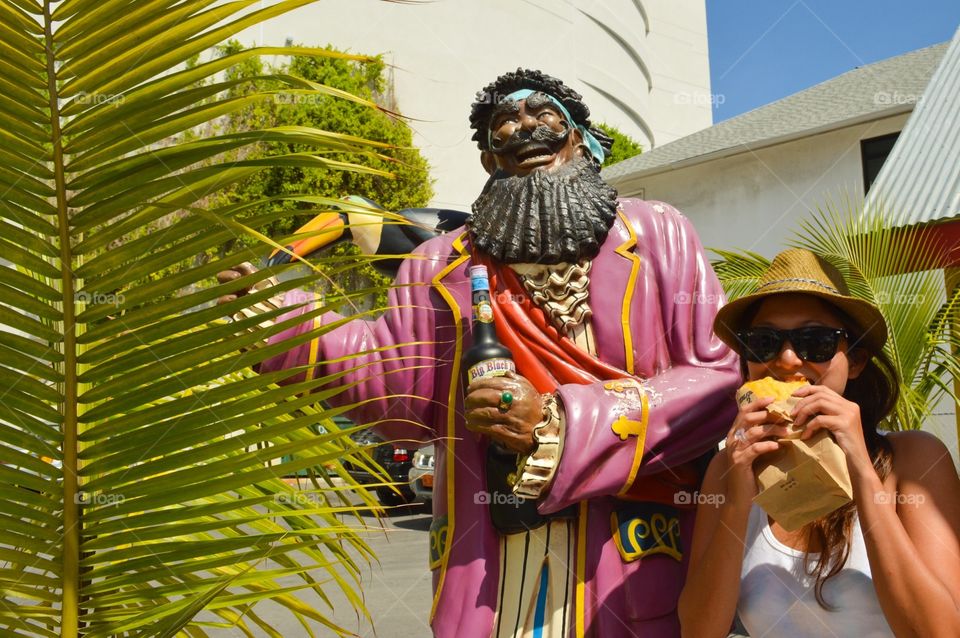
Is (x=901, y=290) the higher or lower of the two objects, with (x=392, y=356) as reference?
higher

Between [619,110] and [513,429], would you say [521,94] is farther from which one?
[619,110]

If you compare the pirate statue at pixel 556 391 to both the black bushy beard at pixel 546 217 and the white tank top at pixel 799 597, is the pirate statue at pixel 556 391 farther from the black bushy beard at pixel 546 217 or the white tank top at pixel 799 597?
the white tank top at pixel 799 597

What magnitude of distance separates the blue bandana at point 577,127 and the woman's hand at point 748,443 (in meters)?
1.00

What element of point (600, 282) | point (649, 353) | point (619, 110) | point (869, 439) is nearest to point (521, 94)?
point (600, 282)

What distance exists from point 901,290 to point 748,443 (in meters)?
3.75

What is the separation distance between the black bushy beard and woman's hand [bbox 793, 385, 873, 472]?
0.71m

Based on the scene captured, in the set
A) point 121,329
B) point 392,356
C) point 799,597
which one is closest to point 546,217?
point 392,356

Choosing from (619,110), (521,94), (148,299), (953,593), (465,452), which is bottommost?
(953,593)

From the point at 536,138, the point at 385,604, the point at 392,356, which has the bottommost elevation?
the point at 385,604

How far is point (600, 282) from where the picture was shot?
2.26 metres

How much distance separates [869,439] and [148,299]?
56.9 inches

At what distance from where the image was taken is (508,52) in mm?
22656

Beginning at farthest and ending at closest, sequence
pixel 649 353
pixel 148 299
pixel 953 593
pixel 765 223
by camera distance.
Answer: pixel 765 223, pixel 649 353, pixel 953 593, pixel 148 299

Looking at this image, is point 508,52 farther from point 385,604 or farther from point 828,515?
point 828,515
